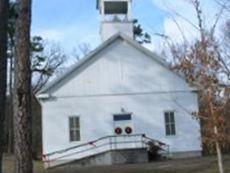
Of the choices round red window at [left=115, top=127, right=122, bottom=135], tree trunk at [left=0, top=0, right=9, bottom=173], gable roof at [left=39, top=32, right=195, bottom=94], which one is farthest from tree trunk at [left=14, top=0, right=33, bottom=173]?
round red window at [left=115, top=127, right=122, bottom=135]

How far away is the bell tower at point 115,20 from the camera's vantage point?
34469 mm

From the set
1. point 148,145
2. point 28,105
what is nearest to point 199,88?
point 28,105

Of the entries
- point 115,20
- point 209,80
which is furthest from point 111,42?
point 209,80

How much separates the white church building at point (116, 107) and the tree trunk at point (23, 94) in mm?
17397

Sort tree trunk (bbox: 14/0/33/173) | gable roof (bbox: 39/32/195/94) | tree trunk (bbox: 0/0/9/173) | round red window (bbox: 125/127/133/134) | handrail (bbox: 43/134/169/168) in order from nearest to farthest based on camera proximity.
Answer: tree trunk (bbox: 0/0/9/173) < tree trunk (bbox: 14/0/33/173) < handrail (bbox: 43/134/169/168) < round red window (bbox: 125/127/133/134) < gable roof (bbox: 39/32/195/94)

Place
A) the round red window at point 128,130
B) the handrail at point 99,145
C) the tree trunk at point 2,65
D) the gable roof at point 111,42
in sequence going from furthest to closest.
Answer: the gable roof at point 111,42, the round red window at point 128,130, the handrail at point 99,145, the tree trunk at point 2,65

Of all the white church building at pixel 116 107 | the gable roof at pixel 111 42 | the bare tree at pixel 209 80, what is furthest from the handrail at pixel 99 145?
the bare tree at pixel 209 80

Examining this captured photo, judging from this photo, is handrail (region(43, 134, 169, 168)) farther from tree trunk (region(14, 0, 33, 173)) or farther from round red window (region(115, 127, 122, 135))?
tree trunk (region(14, 0, 33, 173))

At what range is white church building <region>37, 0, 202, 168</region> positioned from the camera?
3139 centimetres

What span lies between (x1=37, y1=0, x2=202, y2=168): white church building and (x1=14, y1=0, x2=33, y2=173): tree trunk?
17397 mm

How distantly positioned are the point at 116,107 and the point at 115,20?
19.1 ft

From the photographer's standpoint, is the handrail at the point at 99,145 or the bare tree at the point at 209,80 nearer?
the bare tree at the point at 209,80

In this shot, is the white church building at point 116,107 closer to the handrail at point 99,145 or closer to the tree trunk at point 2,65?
the handrail at point 99,145

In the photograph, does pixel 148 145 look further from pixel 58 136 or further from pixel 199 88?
pixel 199 88
